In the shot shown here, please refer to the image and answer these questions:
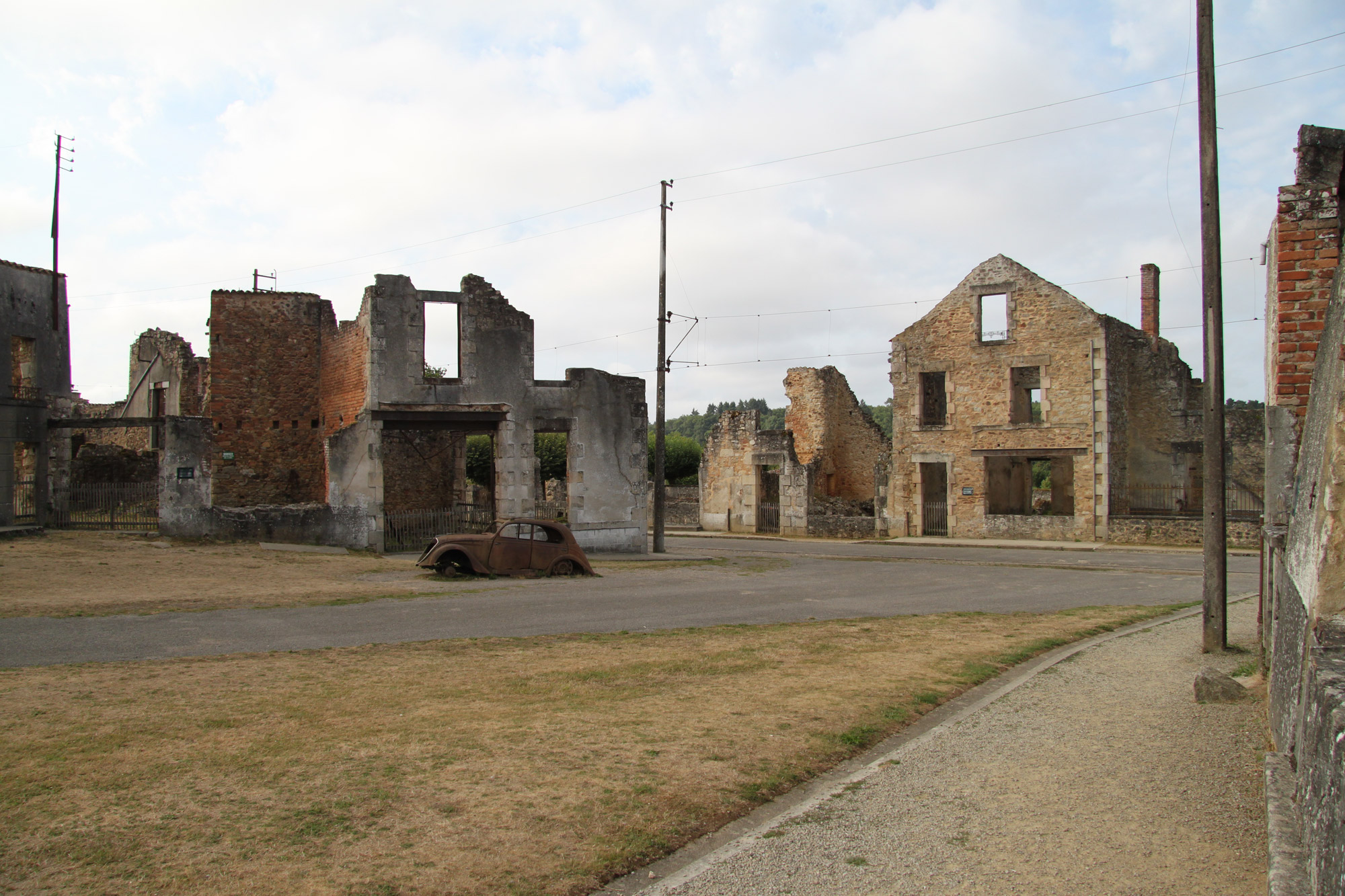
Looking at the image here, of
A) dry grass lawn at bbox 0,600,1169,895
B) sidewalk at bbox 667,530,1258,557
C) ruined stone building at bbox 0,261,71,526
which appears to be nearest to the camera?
dry grass lawn at bbox 0,600,1169,895

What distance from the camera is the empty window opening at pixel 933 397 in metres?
34.3

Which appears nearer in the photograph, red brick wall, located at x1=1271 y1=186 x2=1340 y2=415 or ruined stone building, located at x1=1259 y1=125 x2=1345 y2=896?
ruined stone building, located at x1=1259 y1=125 x2=1345 y2=896

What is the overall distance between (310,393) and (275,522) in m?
4.95

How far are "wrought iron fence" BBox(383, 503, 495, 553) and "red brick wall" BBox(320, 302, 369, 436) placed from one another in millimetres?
2688

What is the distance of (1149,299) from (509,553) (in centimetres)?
2693

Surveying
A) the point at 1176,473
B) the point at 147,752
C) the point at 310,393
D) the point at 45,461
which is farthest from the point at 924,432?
the point at 147,752

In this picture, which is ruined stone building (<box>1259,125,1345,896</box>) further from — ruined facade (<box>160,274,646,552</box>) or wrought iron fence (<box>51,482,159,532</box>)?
wrought iron fence (<box>51,482,159,532</box>)

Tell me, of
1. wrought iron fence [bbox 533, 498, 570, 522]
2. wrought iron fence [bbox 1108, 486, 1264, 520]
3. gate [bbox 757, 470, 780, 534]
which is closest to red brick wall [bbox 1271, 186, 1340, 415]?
wrought iron fence [bbox 1108, 486, 1264, 520]

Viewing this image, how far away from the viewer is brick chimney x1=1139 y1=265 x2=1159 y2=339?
33.0 m

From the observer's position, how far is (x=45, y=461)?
76.2 ft

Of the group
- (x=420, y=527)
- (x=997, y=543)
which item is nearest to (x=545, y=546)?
(x=420, y=527)

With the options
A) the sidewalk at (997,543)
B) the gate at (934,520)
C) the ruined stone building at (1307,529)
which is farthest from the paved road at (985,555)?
the ruined stone building at (1307,529)

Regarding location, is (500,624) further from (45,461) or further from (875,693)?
(45,461)

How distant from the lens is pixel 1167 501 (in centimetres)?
3075
